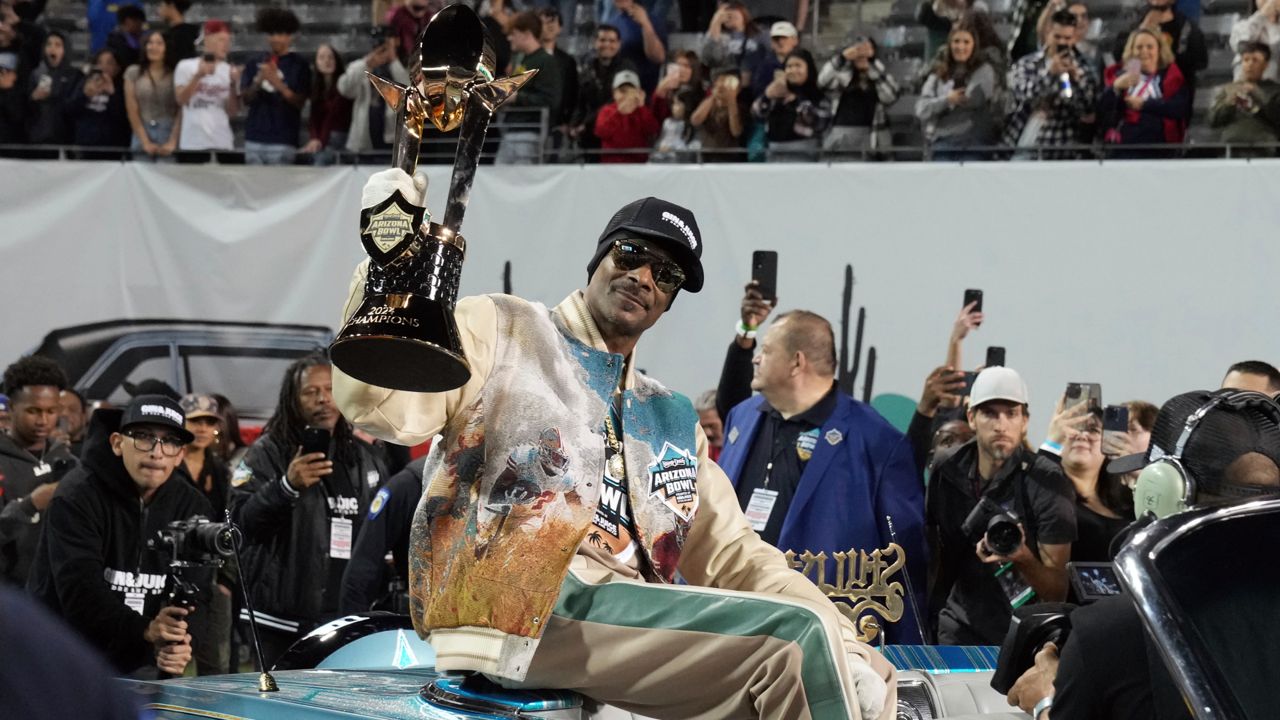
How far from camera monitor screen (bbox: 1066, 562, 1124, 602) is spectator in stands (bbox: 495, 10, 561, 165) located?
821 centimetres

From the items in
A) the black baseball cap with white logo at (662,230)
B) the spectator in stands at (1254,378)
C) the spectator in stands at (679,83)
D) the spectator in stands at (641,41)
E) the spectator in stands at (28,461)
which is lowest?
the spectator in stands at (28,461)

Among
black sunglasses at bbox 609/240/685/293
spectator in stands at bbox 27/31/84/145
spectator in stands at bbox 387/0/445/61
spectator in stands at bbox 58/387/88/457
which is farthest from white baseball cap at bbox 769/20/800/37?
black sunglasses at bbox 609/240/685/293

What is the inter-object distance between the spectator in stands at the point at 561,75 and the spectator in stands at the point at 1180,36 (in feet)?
12.8

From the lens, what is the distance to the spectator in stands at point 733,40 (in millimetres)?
11539

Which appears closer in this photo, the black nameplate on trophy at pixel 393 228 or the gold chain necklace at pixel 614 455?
the black nameplate on trophy at pixel 393 228

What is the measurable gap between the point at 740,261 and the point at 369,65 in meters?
4.01

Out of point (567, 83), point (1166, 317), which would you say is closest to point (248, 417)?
point (567, 83)

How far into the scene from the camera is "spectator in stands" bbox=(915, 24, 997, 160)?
33.1ft

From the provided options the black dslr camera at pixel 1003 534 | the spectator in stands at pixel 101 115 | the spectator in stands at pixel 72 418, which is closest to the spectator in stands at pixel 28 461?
the spectator in stands at pixel 72 418

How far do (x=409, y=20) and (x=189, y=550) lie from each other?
765cm

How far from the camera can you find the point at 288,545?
678 cm

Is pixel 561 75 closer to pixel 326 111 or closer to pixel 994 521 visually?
pixel 326 111

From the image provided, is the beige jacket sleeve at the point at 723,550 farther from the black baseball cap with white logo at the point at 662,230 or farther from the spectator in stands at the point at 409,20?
the spectator in stands at the point at 409,20

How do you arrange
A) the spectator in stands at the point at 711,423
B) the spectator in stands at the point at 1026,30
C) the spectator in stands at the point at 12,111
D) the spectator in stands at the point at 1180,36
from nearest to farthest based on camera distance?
1. the spectator in stands at the point at 711,423
2. the spectator in stands at the point at 1180,36
3. the spectator in stands at the point at 1026,30
4. the spectator in stands at the point at 12,111
